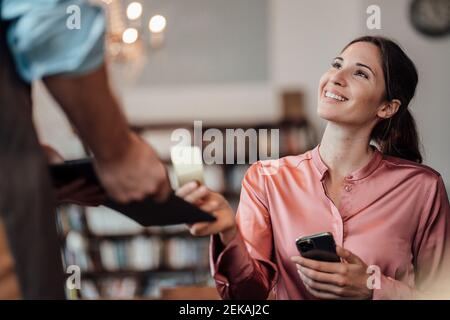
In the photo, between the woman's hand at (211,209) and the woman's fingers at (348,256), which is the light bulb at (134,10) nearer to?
the woman's hand at (211,209)

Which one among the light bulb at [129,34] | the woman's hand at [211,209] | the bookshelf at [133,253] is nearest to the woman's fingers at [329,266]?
the woman's hand at [211,209]

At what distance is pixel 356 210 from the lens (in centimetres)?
118

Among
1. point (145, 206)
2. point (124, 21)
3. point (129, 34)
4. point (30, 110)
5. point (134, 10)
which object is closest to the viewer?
point (30, 110)

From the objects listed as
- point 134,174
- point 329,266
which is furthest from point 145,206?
point 329,266

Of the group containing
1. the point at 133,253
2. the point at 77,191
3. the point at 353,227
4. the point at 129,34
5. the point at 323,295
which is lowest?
the point at 133,253

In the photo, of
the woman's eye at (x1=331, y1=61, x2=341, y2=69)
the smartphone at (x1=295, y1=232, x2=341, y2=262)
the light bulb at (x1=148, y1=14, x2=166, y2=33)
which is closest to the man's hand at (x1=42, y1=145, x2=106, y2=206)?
the smartphone at (x1=295, y1=232, x2=341, y2=262)

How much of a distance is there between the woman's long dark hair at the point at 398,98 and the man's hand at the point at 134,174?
0.41 m

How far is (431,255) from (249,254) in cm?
30

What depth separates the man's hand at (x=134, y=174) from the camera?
949 mm

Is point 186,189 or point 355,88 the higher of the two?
point 355,88

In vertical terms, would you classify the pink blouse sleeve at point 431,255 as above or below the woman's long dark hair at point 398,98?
below

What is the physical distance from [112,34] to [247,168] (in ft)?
2.36

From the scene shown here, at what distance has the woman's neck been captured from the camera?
1.19m

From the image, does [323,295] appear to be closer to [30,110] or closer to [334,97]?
[334,97]
